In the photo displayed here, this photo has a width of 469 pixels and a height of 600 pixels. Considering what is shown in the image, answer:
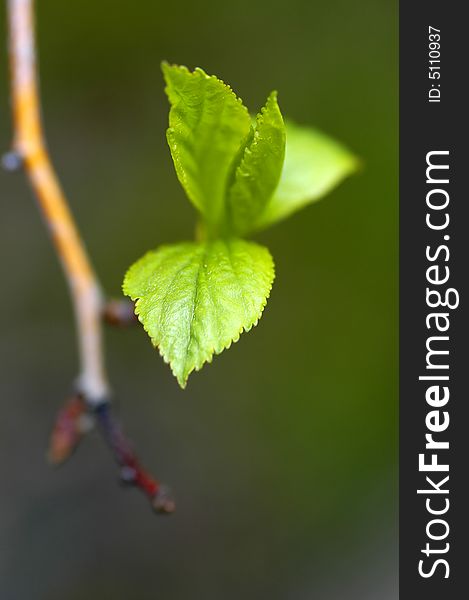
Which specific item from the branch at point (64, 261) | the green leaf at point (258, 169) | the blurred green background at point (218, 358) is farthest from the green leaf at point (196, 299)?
the blurred green background at point (218, 358)

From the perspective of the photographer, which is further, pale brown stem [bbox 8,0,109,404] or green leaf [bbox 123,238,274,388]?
pale brown stem [bbox 8,0,109,404]

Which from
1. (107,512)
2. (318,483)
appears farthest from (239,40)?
(107,512)

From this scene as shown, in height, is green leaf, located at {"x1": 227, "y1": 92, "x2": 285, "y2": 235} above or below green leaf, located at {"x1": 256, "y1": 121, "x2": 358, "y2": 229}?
below

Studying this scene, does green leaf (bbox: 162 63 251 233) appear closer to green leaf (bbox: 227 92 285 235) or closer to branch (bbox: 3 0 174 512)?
green leaf (bbox: 227 92 285 235)

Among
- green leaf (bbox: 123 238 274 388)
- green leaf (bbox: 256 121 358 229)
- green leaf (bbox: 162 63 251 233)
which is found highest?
green leaf (bbox: 256 121 358 229)

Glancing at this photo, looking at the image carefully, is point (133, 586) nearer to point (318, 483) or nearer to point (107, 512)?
point (107, 512)

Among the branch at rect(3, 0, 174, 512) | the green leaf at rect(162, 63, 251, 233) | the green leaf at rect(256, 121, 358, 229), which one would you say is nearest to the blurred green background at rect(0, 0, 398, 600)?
the green leaf at rect(256, 121, 358, 229)

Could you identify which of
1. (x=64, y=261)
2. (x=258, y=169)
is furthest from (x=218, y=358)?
(x=258, y=169)

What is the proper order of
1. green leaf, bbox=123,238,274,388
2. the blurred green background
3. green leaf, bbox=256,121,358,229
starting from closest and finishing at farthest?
green leaf, bbox=123,238,274,388, green leaf, bbox=256,121,358,229, the blurred green background
